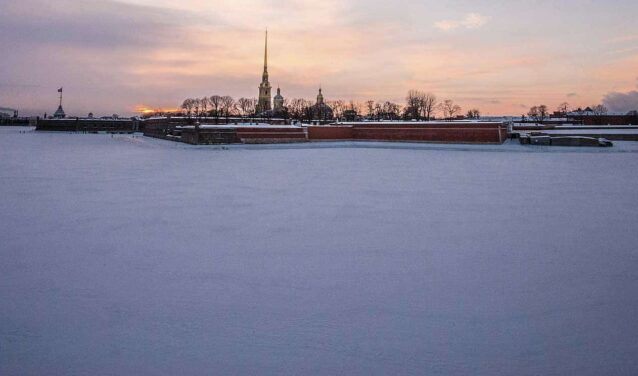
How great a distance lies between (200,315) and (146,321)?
44cm

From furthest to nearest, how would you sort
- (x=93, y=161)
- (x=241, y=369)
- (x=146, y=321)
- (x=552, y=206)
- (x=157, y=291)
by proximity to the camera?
(x=93, y=161) → (x=552, y=206) → (x=157, y=291) → (x=146, y=321) → (x=241, y=369)

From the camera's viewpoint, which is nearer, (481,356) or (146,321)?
(481,356)

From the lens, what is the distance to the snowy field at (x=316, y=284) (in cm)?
365

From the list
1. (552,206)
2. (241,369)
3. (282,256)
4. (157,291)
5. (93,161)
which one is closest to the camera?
(241,369)

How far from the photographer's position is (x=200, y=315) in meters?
4.36

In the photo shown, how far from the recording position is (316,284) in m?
5.16

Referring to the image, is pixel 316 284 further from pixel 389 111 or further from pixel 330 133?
pixel 389 111

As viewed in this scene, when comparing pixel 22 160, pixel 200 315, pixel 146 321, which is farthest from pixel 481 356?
pixel 22 160

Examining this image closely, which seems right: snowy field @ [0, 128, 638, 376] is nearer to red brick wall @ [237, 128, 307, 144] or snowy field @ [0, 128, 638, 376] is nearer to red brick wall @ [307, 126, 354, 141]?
red brick wall @ [237, 128, 307, 144]

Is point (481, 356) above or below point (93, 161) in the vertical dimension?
below

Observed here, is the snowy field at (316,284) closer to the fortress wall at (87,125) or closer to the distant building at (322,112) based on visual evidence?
the fortress wall at (87,125)

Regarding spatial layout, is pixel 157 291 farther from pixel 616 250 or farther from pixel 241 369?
pixel 616 250

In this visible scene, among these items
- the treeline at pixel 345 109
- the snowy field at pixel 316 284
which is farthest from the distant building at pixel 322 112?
the snowy field at pixel 316 284

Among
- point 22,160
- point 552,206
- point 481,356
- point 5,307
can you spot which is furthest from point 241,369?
point 22,160
